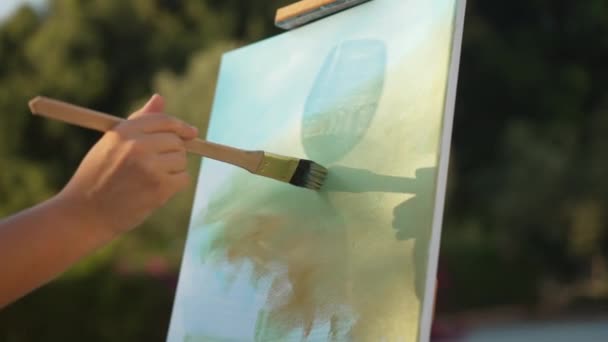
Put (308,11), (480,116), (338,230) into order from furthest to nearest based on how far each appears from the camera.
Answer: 1. (480,116)
2. (308,11)
3. (338,230)

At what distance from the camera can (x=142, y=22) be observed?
33.2ft

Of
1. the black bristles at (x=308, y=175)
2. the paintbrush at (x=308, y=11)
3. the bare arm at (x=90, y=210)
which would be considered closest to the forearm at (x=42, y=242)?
the bare arm at (x=90, y=210)

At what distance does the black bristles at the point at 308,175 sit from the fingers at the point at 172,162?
0.27m

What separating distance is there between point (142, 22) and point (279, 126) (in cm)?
934

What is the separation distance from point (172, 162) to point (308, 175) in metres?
0.31

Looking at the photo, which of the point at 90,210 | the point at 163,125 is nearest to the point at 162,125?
the point at 163,125

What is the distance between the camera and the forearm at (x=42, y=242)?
2.74 ft

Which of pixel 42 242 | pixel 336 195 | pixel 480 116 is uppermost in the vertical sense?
pixel 480 116

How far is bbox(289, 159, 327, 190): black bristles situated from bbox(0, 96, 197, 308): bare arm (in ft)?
0.99

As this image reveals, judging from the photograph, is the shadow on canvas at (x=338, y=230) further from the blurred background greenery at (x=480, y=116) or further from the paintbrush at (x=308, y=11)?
the blurred background greenery at (x=480, y=116)

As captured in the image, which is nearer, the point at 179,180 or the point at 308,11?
the point at 179,180

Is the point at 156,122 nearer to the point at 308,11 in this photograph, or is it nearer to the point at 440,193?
the point at 440,193

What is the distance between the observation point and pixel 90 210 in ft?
2.81

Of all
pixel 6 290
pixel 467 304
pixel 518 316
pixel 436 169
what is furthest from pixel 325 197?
pixel 518 316
